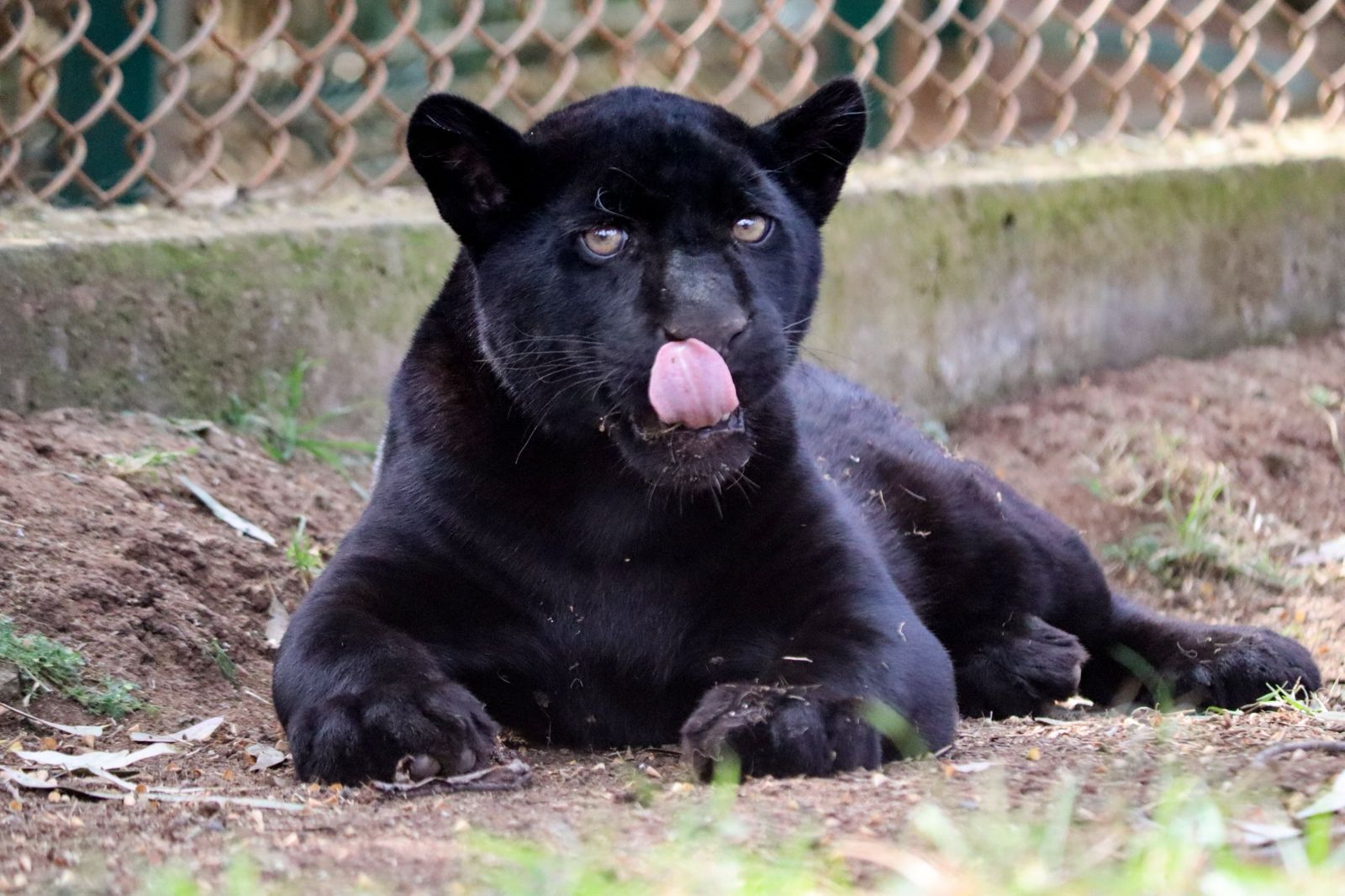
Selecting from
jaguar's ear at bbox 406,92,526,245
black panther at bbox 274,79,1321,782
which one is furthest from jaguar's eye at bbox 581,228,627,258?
jaguar's ear at bbox 406,92,526,245

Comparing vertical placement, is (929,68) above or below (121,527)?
above

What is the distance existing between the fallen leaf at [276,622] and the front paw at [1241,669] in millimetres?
2131

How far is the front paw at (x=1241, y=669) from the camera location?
12.7ft

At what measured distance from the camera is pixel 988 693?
3.89 metres

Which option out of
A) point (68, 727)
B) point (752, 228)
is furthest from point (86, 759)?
point (752, 228)

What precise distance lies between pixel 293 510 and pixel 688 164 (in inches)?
80.8

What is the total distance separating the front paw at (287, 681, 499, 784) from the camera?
108 inches

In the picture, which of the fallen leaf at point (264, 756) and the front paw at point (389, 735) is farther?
the fallen leaf at point (264, 756)

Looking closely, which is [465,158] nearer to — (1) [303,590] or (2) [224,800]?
(2) [224,800]

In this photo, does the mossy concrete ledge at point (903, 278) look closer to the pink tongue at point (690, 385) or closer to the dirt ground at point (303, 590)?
the dirt ground at point (303, 590)

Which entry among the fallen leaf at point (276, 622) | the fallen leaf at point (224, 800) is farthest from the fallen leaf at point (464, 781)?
the fallen leaf at point (276, 622)

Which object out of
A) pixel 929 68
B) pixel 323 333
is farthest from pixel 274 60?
pixel 929 68

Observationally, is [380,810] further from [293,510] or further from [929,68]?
[929,68]

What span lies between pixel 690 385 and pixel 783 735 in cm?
61
